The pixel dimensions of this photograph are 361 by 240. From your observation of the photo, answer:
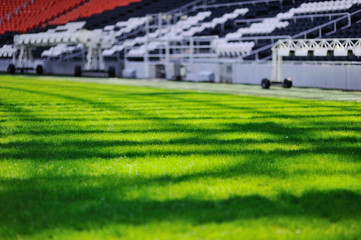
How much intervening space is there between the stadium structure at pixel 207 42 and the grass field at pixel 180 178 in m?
12.2

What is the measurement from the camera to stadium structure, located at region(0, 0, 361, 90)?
23281 millimetres

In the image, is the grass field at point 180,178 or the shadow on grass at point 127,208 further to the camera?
the shadow on grass at point 127,208

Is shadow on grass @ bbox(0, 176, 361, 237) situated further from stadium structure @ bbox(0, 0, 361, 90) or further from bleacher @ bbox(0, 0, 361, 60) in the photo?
bleacher @ bbox(0, 0, 361, 60)

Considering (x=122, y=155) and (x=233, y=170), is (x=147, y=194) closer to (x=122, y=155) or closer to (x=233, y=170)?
(x=233, y=170)

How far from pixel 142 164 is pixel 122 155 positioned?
732 mm

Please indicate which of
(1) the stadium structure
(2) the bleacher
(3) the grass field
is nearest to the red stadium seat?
(2) the bleacher

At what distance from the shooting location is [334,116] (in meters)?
11.9

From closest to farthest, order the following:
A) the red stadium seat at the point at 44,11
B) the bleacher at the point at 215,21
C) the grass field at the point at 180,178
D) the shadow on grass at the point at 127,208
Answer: the grass field at the point at 180,178
the shadow on grass at the point at 127,208
the bleacher at the point at 215,21
the red stadium seat at the point at 44,11

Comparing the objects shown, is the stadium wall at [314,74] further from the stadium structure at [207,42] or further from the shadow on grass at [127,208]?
the shadow on grass at [127,208]

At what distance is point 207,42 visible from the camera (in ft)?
115

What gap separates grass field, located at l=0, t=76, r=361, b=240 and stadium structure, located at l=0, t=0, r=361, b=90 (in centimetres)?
1222

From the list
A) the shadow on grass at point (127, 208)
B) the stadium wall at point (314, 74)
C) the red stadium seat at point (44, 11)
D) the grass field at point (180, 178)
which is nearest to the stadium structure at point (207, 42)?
the stadium wall at point (314, 74)

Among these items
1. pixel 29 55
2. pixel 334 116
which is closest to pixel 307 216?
pixel 334 116

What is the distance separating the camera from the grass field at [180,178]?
4.11 meters
